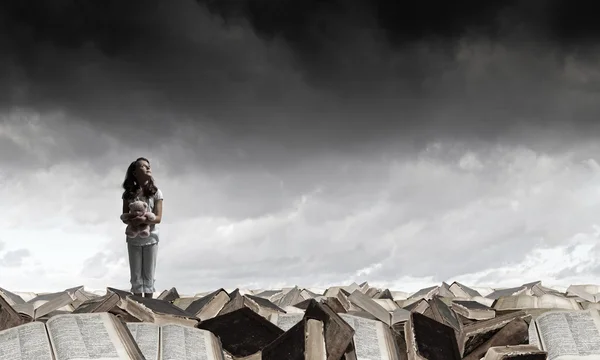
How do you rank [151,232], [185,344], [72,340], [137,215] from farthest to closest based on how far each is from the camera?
[151,232]
[137,215]
[185,344]
[72,340]

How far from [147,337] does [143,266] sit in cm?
263

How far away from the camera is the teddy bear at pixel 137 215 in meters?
5.23

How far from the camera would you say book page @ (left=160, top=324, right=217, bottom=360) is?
8.71 ft

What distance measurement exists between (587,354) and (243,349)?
1.43m

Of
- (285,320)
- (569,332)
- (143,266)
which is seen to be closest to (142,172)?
(143,266)

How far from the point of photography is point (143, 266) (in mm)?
5383

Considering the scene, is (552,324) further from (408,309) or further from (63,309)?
(63,309)

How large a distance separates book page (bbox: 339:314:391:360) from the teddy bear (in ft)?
7.81

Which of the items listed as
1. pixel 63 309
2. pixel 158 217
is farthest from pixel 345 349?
pixel 158 217

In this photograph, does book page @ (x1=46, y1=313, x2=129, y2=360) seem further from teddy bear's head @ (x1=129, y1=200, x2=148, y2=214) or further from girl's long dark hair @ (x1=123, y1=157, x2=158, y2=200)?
girl's long dark hair @ (x1=123, y1=157, x2=158, y2=200)

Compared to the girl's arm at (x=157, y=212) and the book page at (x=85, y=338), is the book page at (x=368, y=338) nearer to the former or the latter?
the book page at (x=85, y=338)

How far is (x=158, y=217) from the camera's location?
5.32 m

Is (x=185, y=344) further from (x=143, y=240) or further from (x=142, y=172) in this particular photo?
(x=142, y=172)

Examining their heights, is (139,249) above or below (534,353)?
above
